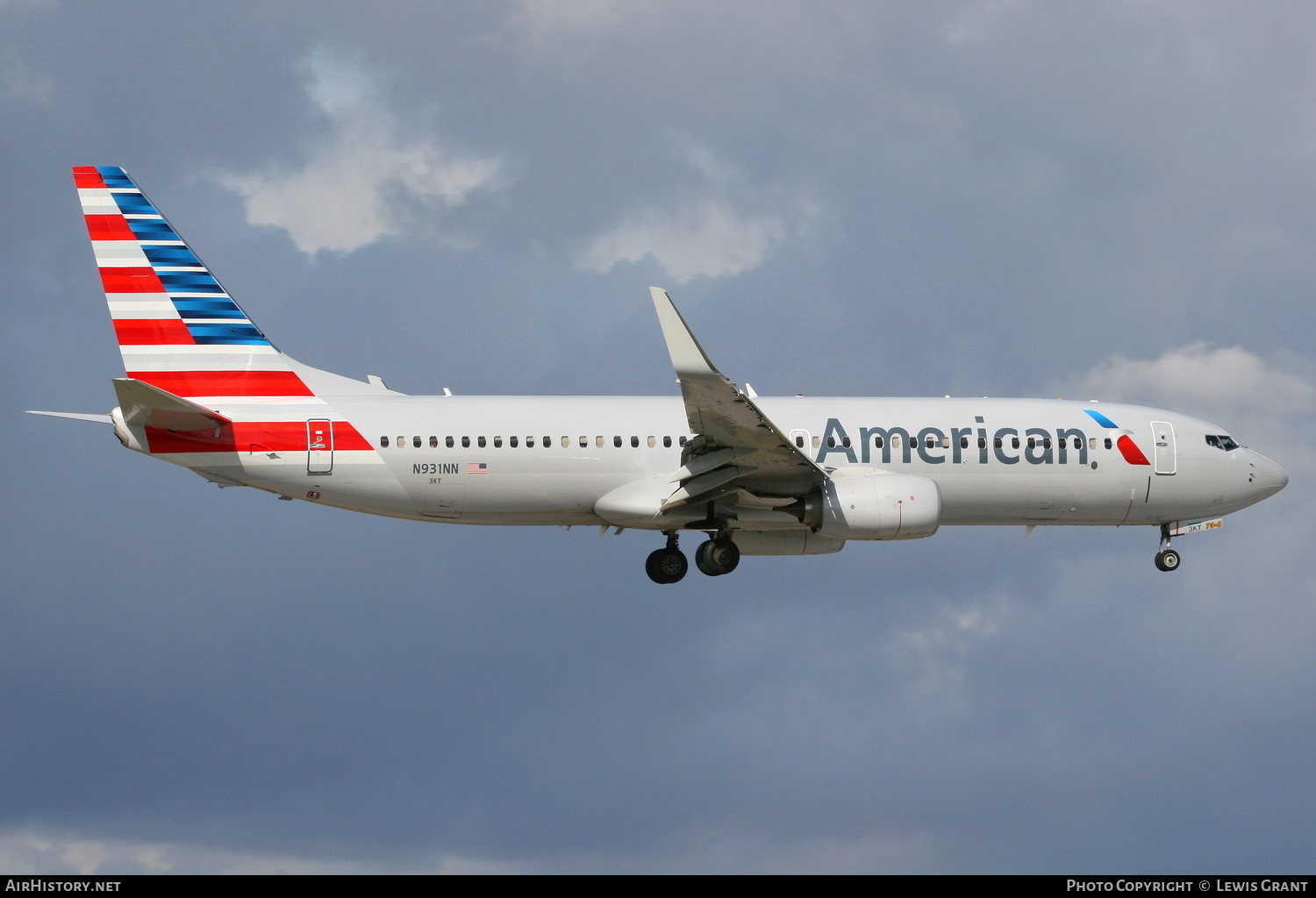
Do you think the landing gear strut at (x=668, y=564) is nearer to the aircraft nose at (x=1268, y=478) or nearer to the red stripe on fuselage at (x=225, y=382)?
the red stripe on fuselage at (x=225, y=382)

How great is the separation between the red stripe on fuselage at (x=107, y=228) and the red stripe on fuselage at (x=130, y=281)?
787 mm

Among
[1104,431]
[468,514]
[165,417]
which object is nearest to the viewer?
[165,417]

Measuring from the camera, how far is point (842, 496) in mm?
30188

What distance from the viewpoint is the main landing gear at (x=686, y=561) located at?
1264 inches

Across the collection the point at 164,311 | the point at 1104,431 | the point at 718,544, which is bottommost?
the point at 718,544

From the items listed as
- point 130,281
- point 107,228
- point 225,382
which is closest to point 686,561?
point 225,382

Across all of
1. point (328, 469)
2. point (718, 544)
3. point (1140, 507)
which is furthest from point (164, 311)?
point (1140, 507)

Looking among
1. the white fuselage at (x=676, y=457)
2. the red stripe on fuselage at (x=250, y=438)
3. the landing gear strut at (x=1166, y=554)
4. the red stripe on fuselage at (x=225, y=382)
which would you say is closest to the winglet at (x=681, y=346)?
the white fuselage at (x=676, y=457)

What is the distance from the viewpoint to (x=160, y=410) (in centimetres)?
2859

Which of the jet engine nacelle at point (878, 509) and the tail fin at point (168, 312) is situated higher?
the tail fin at point (168, 312)

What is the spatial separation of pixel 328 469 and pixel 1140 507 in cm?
1951

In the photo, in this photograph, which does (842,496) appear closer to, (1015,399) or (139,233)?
(1015,399)

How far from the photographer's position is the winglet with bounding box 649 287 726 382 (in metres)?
26.1

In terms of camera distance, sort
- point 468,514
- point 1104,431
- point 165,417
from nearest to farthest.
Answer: point 165,417 < point 468,514 < point 1104,431
